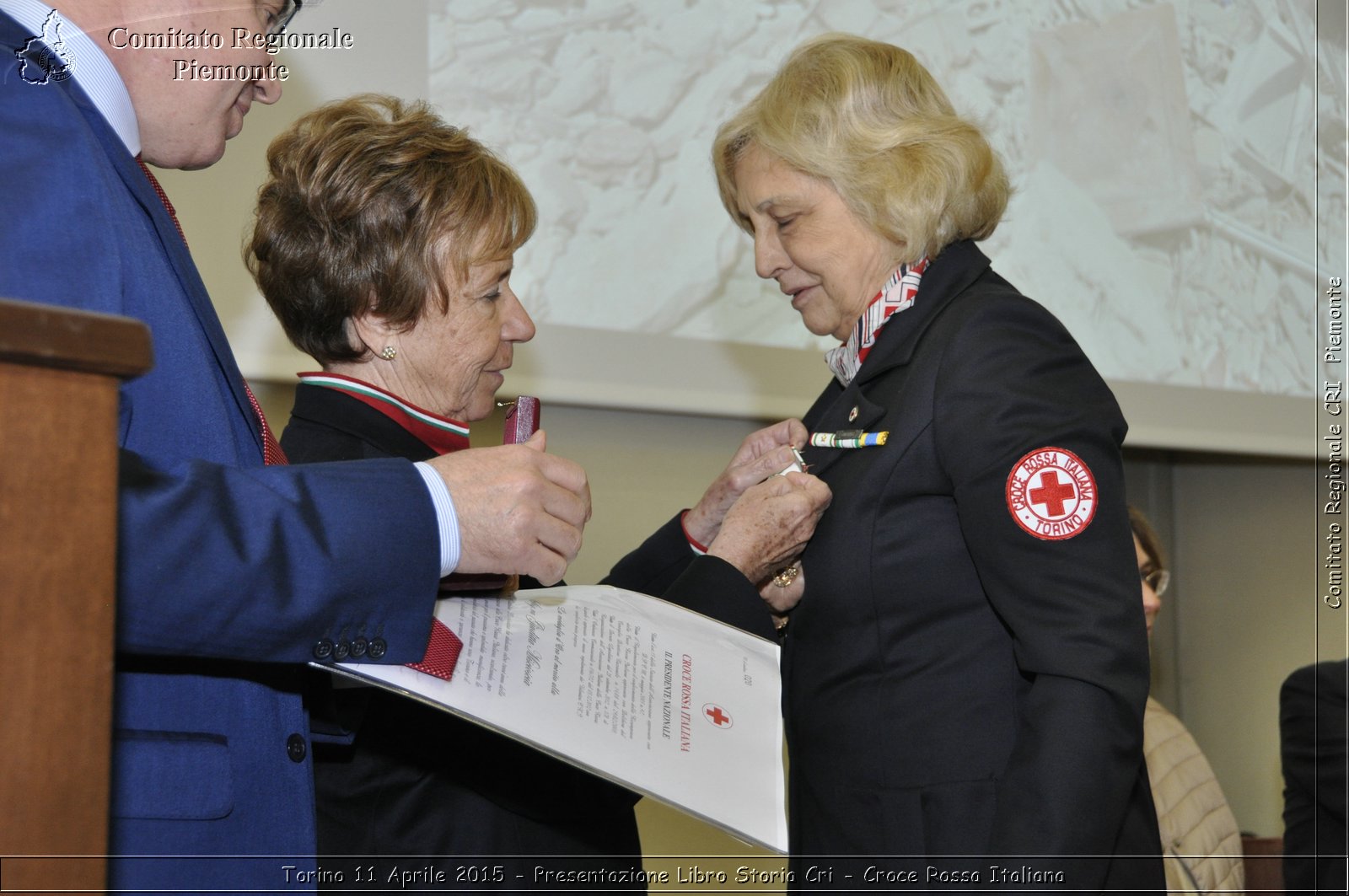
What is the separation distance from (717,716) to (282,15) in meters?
0.93

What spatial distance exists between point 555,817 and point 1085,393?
87 cm

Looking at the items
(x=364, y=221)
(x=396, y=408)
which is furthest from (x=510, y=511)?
(x=364, y=221)

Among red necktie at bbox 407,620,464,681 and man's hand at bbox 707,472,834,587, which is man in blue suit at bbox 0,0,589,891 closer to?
red necktie at bbox 407,620,464,681

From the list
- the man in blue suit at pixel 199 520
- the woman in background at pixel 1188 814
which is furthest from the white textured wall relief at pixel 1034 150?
the man in blue suit at pixel 199 520

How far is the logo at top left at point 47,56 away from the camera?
1049mm

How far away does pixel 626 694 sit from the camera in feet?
3.92

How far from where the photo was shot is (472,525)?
1.08 meters

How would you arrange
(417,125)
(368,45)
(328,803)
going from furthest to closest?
(368,45), (417,125), (328,803)

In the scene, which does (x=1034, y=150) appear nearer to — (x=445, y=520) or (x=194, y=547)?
(x=445, y=520)

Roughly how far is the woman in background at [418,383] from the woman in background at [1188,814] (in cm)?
206

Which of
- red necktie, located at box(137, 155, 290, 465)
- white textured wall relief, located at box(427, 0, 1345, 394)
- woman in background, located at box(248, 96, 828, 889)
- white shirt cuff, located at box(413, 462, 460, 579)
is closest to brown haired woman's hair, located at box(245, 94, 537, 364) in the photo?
woman in background, located at box(248, 96, 828, 889)

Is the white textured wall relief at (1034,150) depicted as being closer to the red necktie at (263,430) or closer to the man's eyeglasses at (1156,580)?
the man's eyeglasses at (1156,580)

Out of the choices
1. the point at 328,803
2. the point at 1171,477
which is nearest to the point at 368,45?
the point at 328,803

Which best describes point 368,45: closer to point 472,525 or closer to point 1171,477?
point 472,525
